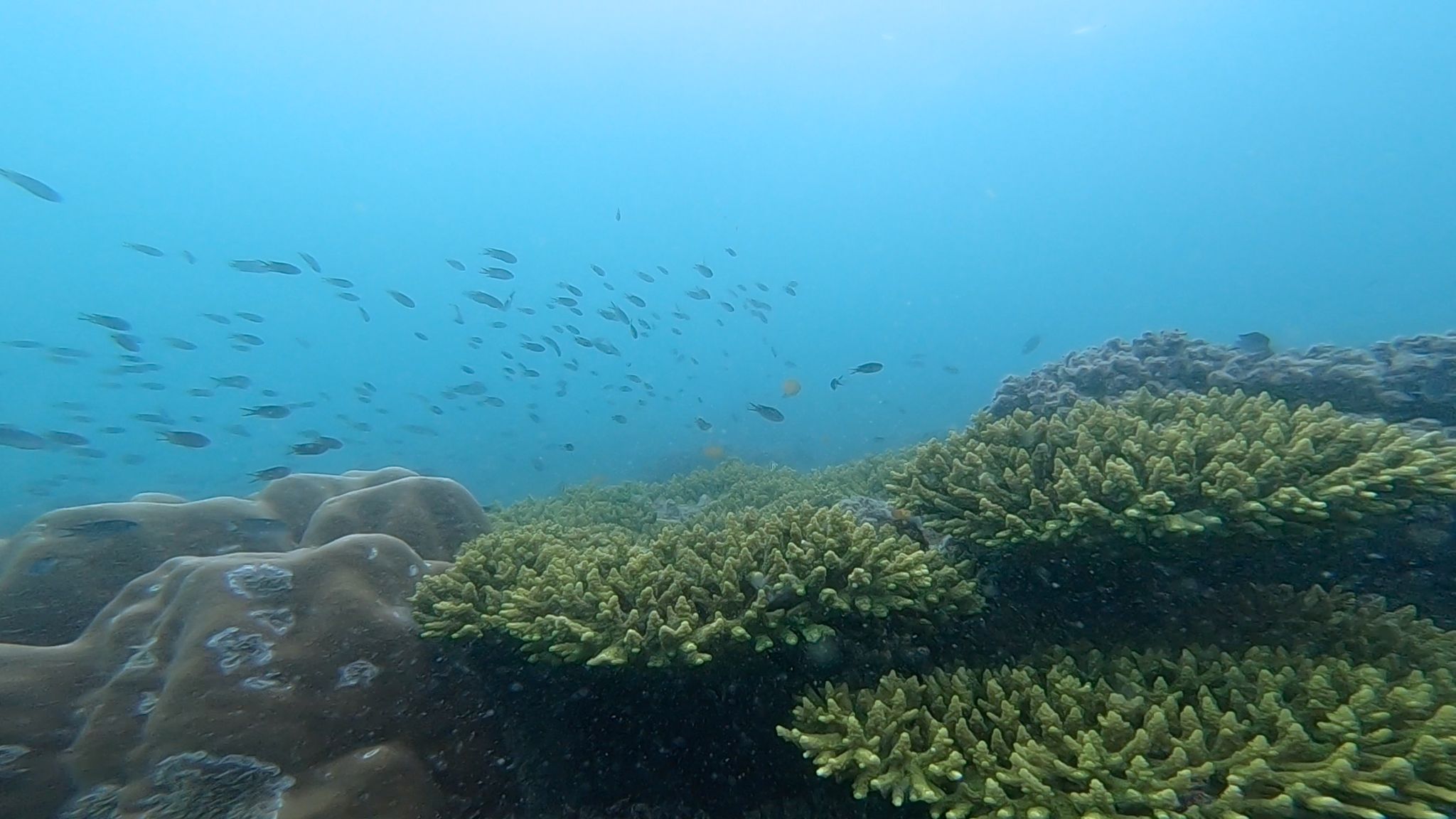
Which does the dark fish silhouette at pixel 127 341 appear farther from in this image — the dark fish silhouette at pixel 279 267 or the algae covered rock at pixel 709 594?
the algae covered rock at pixel 709 594

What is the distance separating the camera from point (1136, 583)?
3910 millimetres

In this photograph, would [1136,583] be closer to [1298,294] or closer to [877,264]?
[1298,294]

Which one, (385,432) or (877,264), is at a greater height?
(877,264)

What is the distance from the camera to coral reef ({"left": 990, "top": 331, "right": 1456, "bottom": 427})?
6703 mm

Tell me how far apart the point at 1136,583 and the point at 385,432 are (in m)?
102

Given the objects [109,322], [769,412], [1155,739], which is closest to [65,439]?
[109,322]

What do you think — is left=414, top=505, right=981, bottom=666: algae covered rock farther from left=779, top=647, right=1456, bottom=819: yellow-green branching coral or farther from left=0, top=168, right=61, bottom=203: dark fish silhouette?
left=0, top=168, right=61, bottom=203: dark fish silhouette

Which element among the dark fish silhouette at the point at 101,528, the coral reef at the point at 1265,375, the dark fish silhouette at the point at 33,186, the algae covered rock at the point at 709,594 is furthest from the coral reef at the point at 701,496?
the dark fish silhouette at the point at 33,186

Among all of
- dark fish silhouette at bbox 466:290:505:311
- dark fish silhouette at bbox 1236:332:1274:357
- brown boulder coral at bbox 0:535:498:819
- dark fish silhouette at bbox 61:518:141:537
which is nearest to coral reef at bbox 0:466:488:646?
dark fish silhouette at bbox 61:518:141:537

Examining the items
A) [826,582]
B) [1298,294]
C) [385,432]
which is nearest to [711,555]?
[826,582]

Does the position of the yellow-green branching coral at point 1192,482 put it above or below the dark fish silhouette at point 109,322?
above

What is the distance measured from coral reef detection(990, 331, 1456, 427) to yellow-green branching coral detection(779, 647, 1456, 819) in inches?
164

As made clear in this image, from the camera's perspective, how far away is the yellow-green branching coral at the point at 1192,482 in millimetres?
3361

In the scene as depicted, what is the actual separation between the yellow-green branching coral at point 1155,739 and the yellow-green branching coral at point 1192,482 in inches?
27.4
